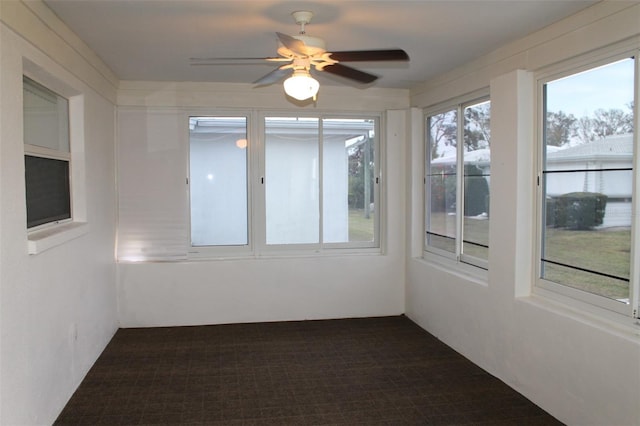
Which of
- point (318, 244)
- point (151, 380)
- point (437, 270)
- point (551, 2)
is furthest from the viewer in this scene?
point (318, 244)

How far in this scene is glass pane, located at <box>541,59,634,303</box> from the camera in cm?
290

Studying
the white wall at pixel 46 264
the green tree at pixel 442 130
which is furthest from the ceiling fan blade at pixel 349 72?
the white wall at pixel 46 264

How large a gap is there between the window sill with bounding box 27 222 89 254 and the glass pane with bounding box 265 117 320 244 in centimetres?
207

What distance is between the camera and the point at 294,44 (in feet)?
8.89

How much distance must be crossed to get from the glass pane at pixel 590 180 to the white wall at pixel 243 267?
2.23 metres

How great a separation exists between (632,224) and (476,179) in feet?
5.46

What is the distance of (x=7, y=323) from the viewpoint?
250cm

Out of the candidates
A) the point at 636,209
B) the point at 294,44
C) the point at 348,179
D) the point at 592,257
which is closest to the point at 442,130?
the point at 348,179

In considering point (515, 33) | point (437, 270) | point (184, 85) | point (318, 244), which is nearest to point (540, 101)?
point (515, 33)

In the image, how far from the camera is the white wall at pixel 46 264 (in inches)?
99.0

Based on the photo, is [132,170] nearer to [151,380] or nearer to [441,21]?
A: [151,380]

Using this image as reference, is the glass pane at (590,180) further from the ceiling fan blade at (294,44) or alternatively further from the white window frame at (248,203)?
the white window frame at (248,203)

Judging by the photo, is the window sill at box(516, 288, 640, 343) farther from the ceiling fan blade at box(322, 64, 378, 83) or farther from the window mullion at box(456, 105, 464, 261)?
the ceiling fan blade at box(322, 64, 378, 83)

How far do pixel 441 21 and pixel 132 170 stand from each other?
135 inches
